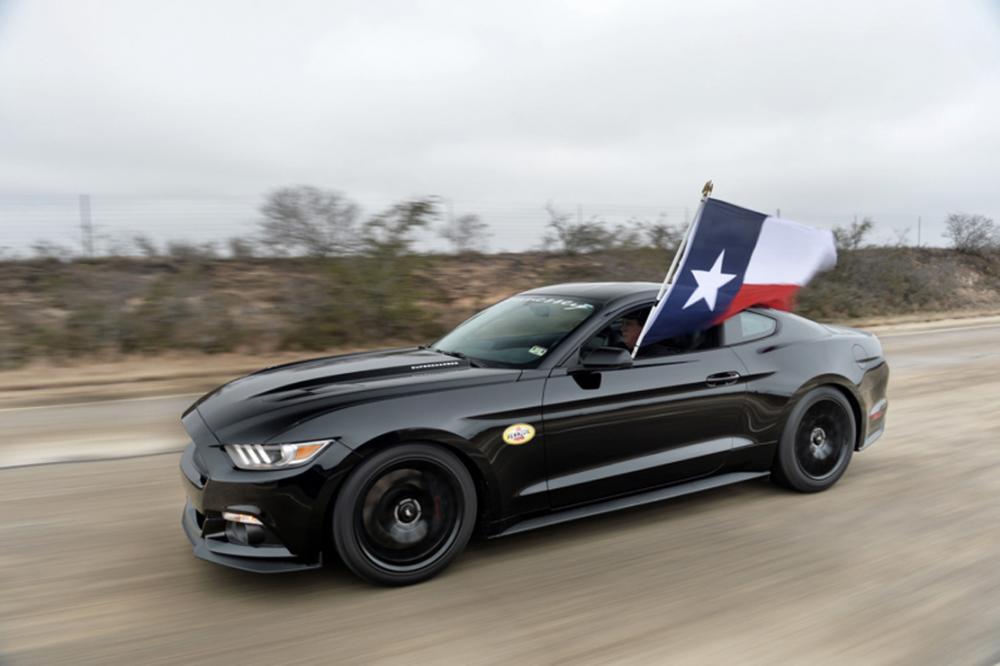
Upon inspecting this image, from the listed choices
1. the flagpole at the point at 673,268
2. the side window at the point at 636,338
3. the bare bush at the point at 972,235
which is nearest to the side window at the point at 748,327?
the side window at the point at 636,338

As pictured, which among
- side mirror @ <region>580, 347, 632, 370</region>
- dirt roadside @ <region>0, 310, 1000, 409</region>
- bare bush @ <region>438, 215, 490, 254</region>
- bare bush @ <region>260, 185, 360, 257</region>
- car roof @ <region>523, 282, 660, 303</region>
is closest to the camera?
side mirror @ <region>580, 347, 632, 370</region>

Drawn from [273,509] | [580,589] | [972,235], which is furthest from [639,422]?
[972,235]

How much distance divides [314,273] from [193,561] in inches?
389

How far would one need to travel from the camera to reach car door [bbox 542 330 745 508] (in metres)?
4.13

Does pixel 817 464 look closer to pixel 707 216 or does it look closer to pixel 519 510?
pixel 707 216

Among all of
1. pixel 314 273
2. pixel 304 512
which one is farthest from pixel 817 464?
pixel 314 273

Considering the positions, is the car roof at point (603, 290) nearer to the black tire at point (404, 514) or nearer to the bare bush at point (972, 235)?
the black tire at point (404, 514)

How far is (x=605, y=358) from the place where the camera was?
4.20 m

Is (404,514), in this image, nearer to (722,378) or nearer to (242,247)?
(722,378)

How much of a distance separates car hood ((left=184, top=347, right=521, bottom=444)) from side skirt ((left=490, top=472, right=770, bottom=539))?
0.78 metres

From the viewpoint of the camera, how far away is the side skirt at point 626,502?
4.04 meters

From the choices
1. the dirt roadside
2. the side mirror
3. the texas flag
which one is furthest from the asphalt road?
the dirt roadside

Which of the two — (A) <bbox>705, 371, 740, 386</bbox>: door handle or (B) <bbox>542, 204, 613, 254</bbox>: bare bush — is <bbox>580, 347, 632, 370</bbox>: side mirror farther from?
(B) <bbox>542, 204, 613, 254</bbox>: bare bush

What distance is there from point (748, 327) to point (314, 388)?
2819mm
